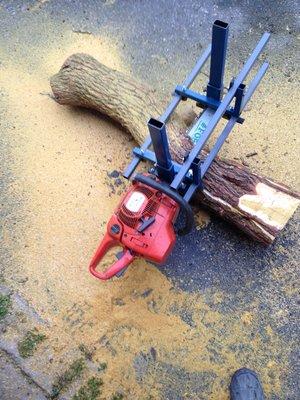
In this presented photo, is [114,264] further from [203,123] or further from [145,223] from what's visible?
[203,123]

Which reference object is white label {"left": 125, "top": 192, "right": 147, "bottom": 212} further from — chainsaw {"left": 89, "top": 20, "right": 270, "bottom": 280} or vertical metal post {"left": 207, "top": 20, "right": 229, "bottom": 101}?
vertical metal post {"left": 207, "top": 20, "right": 229, "bottom": 101}

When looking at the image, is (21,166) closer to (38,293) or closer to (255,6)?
(38,293)

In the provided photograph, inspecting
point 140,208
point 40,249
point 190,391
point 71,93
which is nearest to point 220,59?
point 140,208

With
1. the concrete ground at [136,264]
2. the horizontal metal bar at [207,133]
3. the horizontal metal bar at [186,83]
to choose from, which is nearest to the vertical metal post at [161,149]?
the horizontal metal bar at [207,133]

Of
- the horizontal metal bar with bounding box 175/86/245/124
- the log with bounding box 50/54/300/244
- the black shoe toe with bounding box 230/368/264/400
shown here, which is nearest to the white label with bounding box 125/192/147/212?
the log with bounding box 50/54/300/244

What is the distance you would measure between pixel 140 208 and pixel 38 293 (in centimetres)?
116

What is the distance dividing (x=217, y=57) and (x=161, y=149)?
0.76 metres

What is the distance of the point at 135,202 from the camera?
A: 310 centimetres

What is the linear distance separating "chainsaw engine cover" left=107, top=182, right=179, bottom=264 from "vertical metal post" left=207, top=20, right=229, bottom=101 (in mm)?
901

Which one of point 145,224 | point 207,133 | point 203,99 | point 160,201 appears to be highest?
point 203,99

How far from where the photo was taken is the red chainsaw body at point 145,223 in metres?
3.08

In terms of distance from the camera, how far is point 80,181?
4023 millimetres

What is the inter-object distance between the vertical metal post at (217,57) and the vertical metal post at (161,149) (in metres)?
0.71

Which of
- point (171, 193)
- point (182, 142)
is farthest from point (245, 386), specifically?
point (182, 142)
